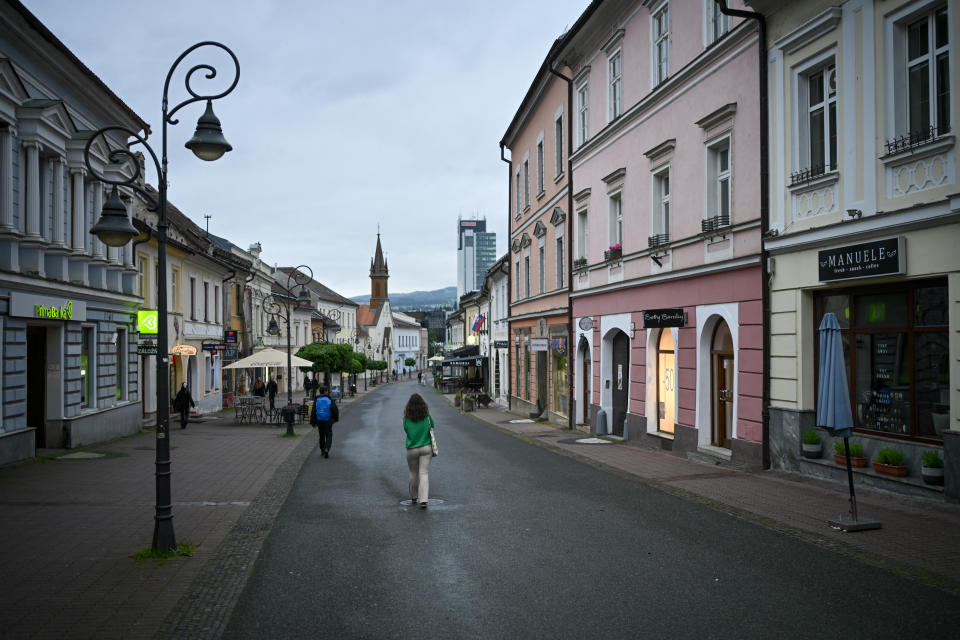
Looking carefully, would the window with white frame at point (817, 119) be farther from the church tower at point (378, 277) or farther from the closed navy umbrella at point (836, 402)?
the church tower at point (378, 277)

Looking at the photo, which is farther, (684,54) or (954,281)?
(684,54)

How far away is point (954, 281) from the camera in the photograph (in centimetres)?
969

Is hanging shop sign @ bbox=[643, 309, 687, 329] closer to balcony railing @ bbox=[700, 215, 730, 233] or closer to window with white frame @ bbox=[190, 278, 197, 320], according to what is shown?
balcony railing @ bbox=[700, 215, 730, 233]

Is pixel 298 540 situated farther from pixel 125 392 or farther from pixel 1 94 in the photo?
pixel 125 392

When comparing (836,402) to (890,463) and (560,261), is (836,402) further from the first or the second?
(560,261)

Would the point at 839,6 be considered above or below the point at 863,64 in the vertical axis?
above

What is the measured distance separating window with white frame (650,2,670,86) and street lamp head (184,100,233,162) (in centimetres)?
1184

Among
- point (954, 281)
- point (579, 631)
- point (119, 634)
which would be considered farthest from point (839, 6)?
point (119, 634)

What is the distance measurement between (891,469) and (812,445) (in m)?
1.71

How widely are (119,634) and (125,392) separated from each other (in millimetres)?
18491

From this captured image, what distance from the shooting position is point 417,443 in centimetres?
1123

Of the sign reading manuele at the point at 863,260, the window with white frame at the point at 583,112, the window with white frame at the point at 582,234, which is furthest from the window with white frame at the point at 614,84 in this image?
the sign reading manuele at the point at 863,260

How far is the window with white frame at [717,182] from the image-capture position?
15375 millimetres

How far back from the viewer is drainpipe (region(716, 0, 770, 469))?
526 inches
